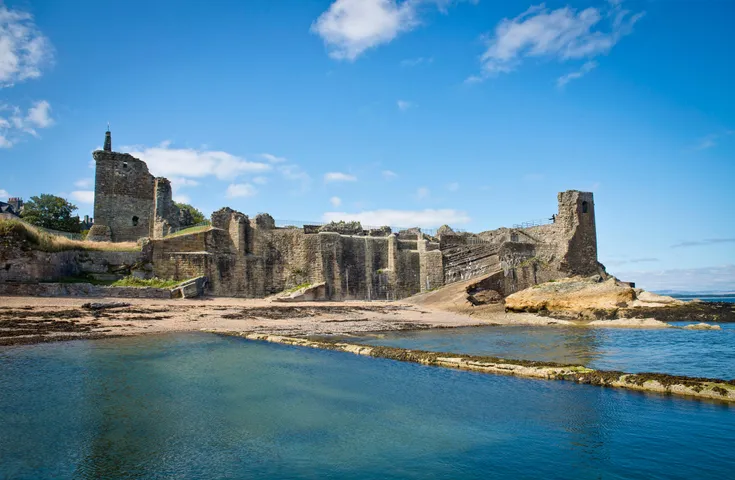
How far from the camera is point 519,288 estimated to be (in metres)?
31.4

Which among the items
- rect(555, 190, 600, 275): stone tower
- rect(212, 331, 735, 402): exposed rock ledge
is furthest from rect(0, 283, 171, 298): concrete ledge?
rect(555, 190, 600, 275): stone tower

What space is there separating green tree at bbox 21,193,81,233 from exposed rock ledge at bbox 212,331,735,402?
104 ft

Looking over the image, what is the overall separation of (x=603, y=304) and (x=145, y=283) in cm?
2436

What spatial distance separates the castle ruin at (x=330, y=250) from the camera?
98.9ft

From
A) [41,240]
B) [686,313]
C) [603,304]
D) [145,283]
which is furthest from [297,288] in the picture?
[686,313]

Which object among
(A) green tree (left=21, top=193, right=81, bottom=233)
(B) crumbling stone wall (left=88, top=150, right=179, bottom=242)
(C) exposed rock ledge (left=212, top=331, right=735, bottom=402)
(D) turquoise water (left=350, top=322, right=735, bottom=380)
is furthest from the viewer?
(A) green tree (left=21, top=193, right=81, bottom=233)

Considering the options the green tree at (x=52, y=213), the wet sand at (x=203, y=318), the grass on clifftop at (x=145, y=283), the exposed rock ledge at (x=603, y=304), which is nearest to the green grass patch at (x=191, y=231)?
the grass on clifftop at (x=145, y=283)

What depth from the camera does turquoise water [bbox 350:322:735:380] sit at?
1245 cm

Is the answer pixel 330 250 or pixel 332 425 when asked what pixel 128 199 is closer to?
pixel 330 250

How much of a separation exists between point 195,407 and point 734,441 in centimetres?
868

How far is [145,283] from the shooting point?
25.0 metres

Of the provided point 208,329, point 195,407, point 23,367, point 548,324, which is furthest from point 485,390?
point 548,324

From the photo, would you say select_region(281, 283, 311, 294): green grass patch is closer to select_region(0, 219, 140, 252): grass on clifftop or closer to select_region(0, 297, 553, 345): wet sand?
select_region(0, 297, 553, 345): wet sand

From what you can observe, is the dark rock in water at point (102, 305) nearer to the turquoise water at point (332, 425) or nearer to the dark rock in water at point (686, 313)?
the turquoise water at point (332, 425)
